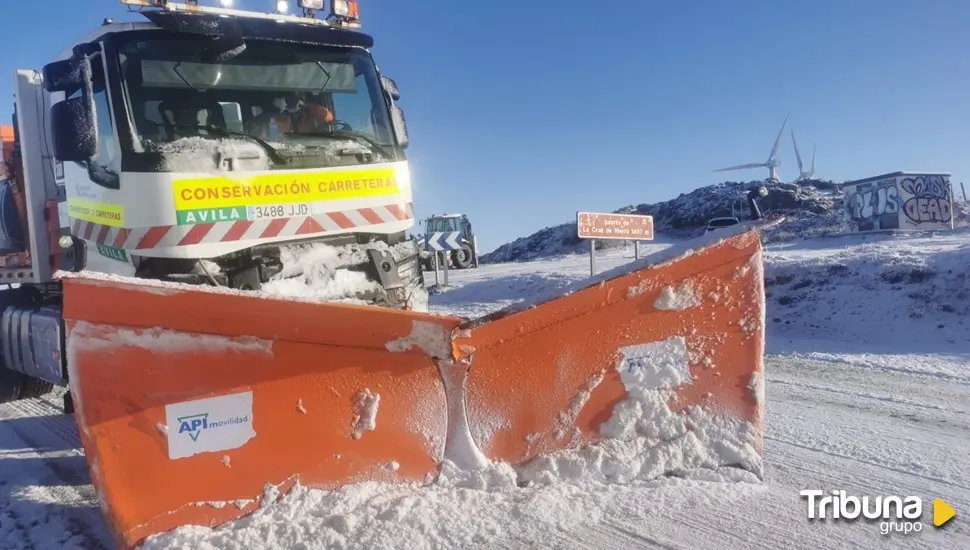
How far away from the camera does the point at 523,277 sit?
1684 cm

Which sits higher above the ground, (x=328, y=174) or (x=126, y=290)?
(x=328, y=174)

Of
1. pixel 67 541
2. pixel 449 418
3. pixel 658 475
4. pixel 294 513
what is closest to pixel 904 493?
pixel 658 475

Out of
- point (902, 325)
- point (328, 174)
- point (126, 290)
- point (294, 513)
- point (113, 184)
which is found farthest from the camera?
point (902, 325)

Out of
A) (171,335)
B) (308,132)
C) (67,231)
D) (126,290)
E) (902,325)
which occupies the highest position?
(308,132)

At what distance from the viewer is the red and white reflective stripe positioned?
3553mm

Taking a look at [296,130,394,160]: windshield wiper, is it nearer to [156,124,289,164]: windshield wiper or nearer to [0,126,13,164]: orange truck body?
[156,124,289,164]: windshield wiper

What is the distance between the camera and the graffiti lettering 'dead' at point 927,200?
20953mm

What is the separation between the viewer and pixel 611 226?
33.0 ft

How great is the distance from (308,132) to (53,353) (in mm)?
2389

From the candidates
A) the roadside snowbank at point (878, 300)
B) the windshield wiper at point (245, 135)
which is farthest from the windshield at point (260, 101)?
the roadside snowbank at point (878, 300)

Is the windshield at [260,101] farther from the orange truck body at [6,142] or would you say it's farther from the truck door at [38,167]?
the orange truck body at [6,142]

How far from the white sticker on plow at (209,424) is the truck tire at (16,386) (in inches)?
173

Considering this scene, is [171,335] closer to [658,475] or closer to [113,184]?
[113,184]

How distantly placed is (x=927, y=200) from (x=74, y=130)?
23.8 metres
